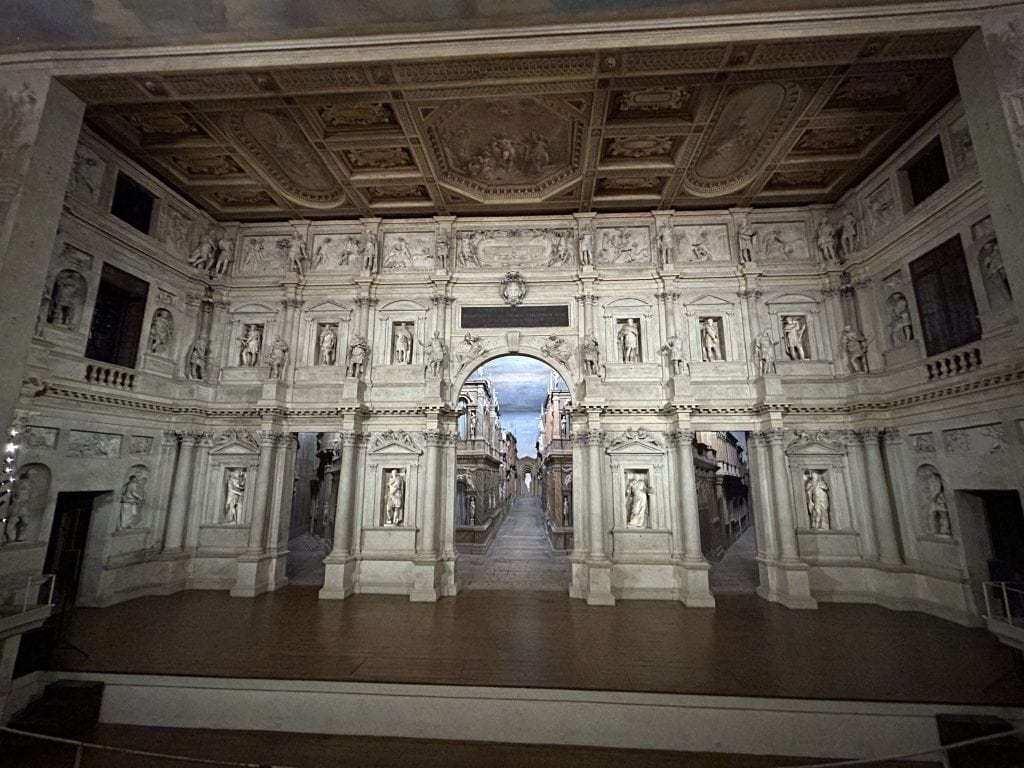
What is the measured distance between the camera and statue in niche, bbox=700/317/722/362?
12.9 meters

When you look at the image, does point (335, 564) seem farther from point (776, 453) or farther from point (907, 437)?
point (907, 437)

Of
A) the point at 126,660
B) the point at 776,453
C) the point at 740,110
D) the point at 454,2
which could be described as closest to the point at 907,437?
the point at 776,453

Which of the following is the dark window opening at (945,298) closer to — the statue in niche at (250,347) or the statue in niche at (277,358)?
the statue in niche at (277,358)

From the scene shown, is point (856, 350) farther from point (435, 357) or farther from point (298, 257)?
point (298, 257)

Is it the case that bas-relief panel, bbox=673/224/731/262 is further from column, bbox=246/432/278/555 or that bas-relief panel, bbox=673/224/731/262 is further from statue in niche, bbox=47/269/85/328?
statue in niche, bbox=47/269/85/328

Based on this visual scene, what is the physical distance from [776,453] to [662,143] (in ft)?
28.2

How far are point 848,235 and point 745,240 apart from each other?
103 inches

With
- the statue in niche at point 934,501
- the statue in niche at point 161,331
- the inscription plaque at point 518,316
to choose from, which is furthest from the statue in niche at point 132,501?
the statue in niche at point 934,501

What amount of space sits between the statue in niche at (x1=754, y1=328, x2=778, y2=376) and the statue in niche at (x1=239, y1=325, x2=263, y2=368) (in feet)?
48.1

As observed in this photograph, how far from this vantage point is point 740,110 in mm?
10586

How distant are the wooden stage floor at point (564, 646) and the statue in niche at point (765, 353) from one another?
5971 millimetres

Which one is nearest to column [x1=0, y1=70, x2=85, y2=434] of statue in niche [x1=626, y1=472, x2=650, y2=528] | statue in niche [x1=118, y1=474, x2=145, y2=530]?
statue in niche [x1=118, y1=474, x2=145, y2=530]

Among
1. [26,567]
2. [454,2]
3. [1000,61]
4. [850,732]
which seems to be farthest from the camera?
[26,567]

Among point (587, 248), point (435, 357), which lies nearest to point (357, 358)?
point (435, 357)
